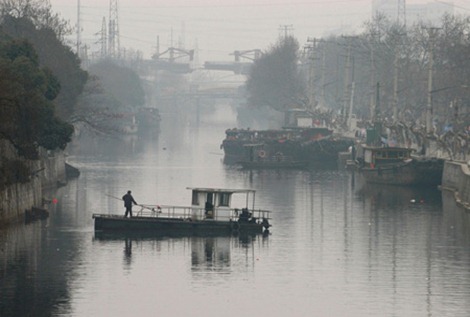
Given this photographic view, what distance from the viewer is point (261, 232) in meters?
94.8

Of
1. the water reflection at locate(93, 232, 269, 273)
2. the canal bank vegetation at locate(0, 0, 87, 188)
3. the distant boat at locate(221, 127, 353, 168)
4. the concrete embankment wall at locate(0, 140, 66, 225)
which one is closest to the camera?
the water reflection at locate(93, 232, 269, 273)

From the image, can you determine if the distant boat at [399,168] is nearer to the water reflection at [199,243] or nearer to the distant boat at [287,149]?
the distant boat at [287,149]

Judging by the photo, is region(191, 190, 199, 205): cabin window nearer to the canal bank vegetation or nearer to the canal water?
the canal water

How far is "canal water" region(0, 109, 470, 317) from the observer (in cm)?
6975

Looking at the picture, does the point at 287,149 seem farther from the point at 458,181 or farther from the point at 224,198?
the point at 224,198

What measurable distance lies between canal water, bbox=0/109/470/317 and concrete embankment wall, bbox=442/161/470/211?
116 centimetres

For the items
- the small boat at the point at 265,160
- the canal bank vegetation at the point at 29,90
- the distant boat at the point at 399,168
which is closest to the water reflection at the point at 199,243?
the canal bank vegetation at the point at 29,90

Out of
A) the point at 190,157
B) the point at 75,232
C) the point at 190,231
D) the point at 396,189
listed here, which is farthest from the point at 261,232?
the point at 190,157

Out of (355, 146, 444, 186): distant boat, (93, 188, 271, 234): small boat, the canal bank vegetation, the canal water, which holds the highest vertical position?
the canal bank vegetation

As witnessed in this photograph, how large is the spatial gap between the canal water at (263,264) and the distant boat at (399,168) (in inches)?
297

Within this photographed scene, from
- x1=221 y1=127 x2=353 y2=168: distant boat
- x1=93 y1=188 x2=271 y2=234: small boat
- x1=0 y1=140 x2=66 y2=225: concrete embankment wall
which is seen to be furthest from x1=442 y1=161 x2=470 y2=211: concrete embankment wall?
x1=221 y1=127 x2=353 y2=168: distant boat

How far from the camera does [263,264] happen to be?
82750 mm

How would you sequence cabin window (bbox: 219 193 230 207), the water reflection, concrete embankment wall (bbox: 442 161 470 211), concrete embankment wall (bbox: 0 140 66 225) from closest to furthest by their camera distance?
the water reflection, concrete embankment wall (bbox: 0 140 66 225), cabin window (bbox: 219 193 230 207), concrete embankment wall (bbox: 442 161 470 211)

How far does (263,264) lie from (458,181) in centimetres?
4208
